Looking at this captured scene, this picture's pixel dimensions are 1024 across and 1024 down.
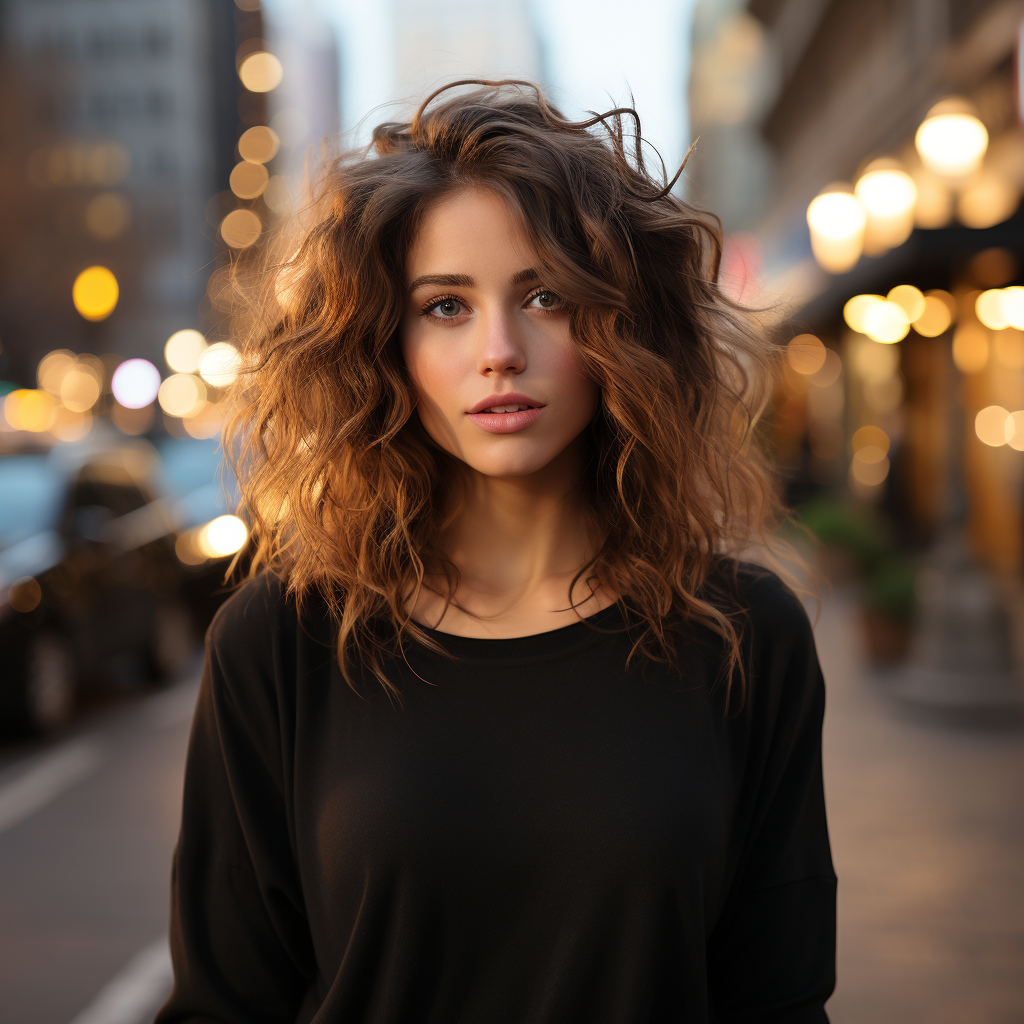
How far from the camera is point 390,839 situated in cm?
168

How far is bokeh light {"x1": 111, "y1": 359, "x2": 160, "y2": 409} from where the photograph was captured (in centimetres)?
4084

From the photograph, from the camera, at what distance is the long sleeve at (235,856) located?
70.0 inches

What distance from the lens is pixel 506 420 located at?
178 centimetres

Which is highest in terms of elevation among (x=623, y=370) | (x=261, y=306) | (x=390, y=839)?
(x=261, y=306)

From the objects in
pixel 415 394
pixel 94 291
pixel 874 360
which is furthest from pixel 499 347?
pixel 874 360

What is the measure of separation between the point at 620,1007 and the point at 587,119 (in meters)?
1.43

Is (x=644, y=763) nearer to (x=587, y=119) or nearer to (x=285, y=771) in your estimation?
(x=285, y=771)

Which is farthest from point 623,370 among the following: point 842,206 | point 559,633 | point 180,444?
point 180,444

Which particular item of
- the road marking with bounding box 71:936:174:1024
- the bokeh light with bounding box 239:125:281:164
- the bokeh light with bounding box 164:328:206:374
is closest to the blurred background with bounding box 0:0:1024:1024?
the road marking with bounding box 71:936:174:1024

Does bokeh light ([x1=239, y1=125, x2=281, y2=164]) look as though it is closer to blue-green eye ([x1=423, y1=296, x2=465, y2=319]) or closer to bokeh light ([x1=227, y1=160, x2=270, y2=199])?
bokeh light ([x1=227, y1=160, x2=270, y2=199])

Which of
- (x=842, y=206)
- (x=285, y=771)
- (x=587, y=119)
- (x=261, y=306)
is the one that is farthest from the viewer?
(x=842, y=206)

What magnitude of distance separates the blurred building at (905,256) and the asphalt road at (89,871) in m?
3.36

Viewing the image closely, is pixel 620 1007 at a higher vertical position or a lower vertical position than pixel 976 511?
higher

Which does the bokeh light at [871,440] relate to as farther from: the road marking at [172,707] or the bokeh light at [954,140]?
the road marking at [172,707]
